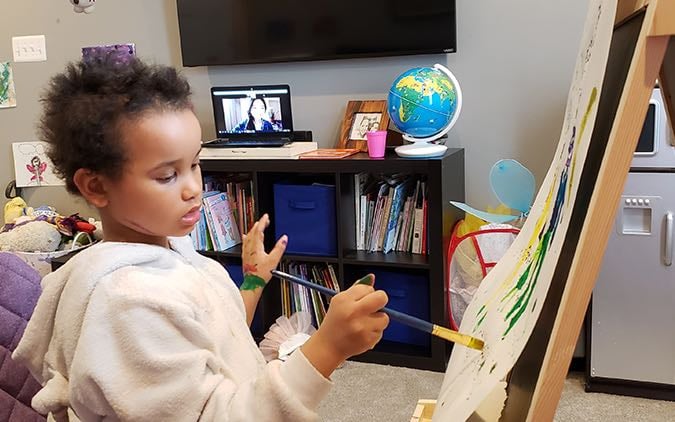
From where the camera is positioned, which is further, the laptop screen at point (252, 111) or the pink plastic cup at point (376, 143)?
the laptop screen at point (252, 111)

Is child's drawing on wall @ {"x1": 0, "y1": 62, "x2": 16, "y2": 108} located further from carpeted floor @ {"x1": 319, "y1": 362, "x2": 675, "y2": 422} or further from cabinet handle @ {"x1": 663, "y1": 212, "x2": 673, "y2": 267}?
cabinet handle @ {"x1": 663, "y1": 212, "x2": 673, "y2": 267}

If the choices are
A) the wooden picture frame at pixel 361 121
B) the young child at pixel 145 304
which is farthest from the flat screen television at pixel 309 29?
the young child at pixel 145 304

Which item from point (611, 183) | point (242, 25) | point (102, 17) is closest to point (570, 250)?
point (611, 183)

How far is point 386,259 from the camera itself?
2418mm

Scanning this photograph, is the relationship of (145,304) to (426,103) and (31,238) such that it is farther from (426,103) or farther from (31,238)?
(31,238)

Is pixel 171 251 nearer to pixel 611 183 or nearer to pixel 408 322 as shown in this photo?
pixel 408 322

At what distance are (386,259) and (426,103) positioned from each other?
593mm

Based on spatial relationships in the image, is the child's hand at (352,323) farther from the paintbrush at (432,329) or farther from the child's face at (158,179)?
the child's face at (158,179)

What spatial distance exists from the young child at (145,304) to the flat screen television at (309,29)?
171cm

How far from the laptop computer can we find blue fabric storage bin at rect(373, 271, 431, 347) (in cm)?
68

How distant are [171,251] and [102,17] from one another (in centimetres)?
252

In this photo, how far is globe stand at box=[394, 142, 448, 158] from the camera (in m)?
2.29

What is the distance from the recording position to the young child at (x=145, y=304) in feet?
Result: 2.46

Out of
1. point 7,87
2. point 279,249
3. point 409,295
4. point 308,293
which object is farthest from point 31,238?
point 279,249
